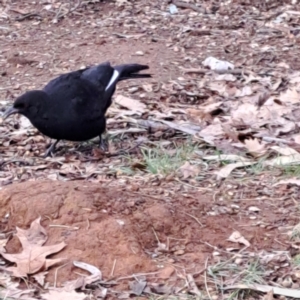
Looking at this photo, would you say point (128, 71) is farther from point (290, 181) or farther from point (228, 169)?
point (290, 181)

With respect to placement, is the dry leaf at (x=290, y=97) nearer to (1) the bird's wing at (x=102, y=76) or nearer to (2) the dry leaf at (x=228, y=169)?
(1) the bird's wing at (x=102, y=76)

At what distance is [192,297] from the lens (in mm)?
3426

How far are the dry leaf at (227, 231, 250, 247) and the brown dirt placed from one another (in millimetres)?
23

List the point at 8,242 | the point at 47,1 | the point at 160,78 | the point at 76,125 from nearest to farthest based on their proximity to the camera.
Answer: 1. the point at 8,242
2. the point at 76,125
3. the point at 160,78
4. the point at 47,1

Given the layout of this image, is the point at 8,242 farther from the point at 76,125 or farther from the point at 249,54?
the point at 249,54

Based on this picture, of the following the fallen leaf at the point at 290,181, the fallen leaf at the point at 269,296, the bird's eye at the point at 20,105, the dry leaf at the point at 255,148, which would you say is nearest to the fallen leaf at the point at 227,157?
the dry leaf at the point at 255,148

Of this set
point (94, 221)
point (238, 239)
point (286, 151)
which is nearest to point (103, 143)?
point (286, 151)

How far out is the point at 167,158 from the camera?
5.12 m

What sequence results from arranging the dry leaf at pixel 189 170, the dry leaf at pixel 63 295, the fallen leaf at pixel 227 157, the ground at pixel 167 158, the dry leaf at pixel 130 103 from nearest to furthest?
the dry leaf at pixel 63 295, the ground at pixel 167 158, the dry leaf at pixel 189 170, the fallen leaf at pixel 227 157, the dry leaf at pixel 130 103

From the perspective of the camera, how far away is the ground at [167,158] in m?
3.64

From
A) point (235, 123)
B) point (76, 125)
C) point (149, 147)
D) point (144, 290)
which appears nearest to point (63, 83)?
point (76, 125)

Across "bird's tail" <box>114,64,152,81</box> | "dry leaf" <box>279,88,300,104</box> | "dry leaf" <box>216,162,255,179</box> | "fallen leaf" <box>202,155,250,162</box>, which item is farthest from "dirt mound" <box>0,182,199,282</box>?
"dry leaf" <box>279,88,300,104</box>

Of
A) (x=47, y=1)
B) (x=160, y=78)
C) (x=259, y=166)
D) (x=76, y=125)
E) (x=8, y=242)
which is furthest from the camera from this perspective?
(x=47, y=1)

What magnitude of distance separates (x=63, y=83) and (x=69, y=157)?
0.55 m
